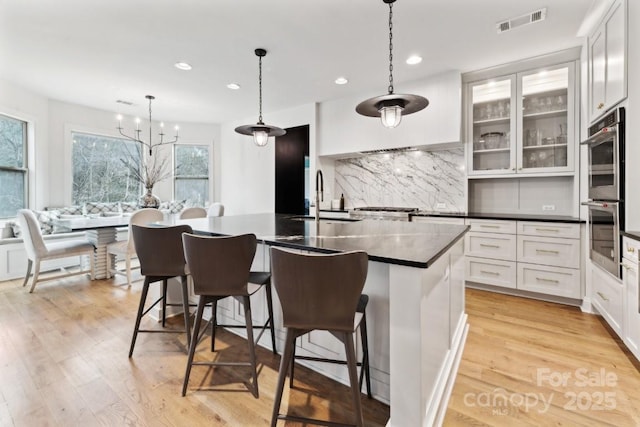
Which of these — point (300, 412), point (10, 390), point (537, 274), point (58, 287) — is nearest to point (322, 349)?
point (300, 412)

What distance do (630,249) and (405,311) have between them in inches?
76.1

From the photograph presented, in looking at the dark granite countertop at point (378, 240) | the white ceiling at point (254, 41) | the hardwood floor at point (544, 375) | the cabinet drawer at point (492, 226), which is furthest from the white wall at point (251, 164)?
the hardwood floor at point (544, 375)

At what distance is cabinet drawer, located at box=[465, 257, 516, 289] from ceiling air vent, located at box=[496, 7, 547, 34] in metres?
2.34

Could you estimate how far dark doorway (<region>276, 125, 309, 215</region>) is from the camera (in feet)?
16.9

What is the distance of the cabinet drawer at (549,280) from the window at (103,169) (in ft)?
21.8

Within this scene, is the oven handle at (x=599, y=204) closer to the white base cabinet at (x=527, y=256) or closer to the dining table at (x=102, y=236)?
the white base cabinet at (x=527, y=256)

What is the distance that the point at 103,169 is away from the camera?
5.55 m

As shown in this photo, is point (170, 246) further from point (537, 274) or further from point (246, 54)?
point (537, 274)

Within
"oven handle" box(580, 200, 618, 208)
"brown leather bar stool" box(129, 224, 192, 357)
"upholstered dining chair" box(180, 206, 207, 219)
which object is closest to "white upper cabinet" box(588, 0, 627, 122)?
"oven handle" box(580, 200, 618, 208)

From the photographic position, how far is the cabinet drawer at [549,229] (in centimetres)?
296

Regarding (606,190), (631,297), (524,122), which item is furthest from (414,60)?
(631,297)

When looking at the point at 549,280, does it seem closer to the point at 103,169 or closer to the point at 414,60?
the point at 414,60

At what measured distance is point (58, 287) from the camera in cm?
371

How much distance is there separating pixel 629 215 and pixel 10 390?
427cm
